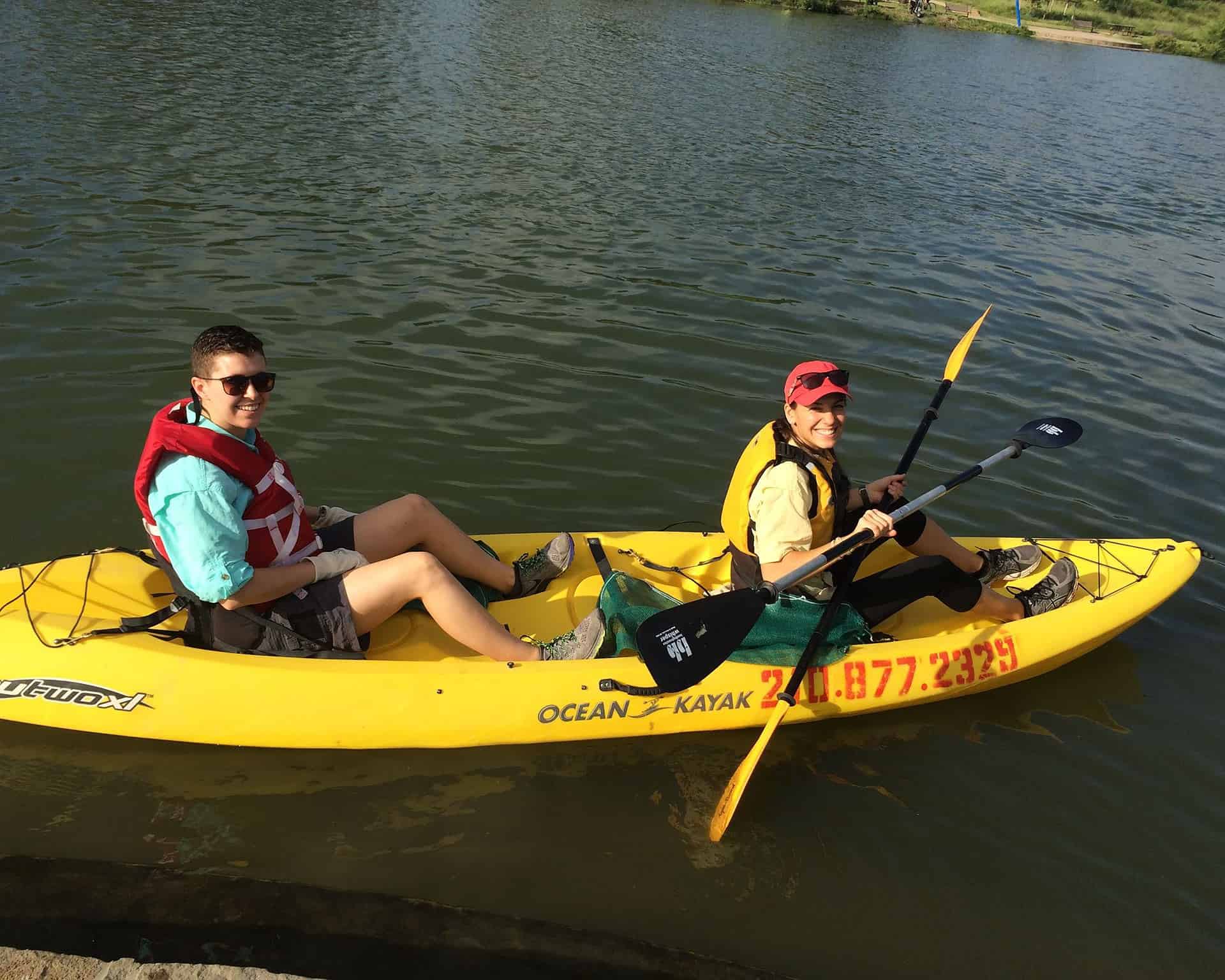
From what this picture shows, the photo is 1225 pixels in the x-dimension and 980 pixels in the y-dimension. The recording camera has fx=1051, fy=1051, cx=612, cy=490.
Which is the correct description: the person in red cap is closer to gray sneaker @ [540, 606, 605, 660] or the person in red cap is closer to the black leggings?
the black leggings

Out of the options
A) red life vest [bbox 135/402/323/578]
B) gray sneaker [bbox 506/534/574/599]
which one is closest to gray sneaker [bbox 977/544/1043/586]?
gray sneaker [bbox 506/534/574/599]

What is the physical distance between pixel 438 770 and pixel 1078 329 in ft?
24.8

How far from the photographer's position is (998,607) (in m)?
5.03

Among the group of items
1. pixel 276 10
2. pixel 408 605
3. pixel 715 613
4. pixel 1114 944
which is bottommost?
pixel 1114 944

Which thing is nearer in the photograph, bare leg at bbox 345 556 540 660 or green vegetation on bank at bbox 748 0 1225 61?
bare leg at bbox 345 556 540 660

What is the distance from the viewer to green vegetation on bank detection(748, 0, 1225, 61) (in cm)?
3700

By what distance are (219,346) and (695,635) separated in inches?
81.0

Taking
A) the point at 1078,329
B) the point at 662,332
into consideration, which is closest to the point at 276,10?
the point at 662,332

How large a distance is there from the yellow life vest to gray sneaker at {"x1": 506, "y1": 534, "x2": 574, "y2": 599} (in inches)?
30.8

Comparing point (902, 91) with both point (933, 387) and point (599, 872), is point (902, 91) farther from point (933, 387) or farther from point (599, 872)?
point (599, 872)

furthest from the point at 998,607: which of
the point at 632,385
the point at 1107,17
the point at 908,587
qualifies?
the point at 1107,17

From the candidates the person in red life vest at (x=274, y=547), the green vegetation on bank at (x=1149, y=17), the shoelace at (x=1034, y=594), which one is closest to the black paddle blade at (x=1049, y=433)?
the shoelace at (x=1034, y=594)

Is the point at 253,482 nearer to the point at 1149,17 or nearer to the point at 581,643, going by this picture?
the point at 581,643

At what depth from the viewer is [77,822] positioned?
3.80 meters
